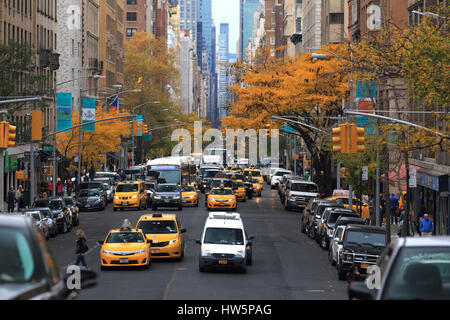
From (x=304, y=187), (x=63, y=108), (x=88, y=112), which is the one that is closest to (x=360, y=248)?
(x=304, y=187)

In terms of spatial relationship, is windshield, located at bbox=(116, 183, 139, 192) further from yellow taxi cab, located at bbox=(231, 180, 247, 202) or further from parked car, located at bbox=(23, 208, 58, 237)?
parked car, located at bbox=(23, 208, 58, 237)

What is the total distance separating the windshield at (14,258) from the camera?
23.6ft

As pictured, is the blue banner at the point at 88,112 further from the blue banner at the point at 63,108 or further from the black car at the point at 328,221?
the black car at the point at 328,221

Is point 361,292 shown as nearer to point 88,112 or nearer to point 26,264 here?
point 26,264

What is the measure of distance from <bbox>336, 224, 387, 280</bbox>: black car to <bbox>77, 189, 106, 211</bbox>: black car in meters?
33.6

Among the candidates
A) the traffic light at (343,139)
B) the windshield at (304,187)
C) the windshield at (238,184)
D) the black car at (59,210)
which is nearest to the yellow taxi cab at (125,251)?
the traffic light at (343,139)

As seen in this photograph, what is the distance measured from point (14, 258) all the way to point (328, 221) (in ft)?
103

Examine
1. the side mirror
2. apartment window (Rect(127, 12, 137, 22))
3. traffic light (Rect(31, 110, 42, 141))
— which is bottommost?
the side mirror

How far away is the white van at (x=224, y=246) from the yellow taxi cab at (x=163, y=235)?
1.65 metres

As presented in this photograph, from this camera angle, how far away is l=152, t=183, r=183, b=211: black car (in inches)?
2308

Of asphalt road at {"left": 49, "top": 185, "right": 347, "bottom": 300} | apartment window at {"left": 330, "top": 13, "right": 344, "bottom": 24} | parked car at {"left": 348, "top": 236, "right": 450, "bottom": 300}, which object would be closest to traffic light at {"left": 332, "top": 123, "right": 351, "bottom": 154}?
asphalt road at {"left": 49, "top": 185, "right": 347, "bottom": 300}

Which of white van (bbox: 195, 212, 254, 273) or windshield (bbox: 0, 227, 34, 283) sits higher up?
windshield (bbox: 0, 227, 34, 283)

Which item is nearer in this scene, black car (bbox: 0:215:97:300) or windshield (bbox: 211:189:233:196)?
black car (bbox: 0:215:97:300)

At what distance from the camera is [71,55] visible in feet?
308
